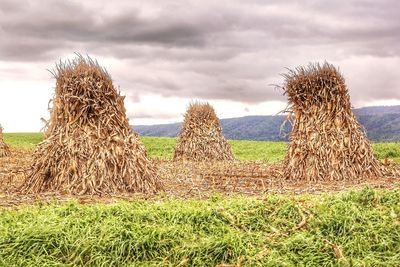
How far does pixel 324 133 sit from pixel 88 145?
7006mm

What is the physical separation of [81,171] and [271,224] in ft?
18.8

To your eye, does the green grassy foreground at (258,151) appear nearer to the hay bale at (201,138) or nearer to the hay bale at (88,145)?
the hay bale at (201,138)

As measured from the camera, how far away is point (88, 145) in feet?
42.7

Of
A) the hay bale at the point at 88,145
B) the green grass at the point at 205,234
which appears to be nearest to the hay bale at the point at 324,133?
the hay bale at the point at 88,145

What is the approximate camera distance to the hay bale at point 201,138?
2648cm

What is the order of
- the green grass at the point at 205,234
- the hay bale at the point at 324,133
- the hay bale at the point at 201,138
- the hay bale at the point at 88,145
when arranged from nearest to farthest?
the green grass at the point at 205,234, the hay bale at the point at 88,145, the hay bale at the point at 324,133, the hay bale at the point at 201,138

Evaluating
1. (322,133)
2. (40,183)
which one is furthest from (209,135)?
(40,183)

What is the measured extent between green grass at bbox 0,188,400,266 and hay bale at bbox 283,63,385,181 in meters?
6.17

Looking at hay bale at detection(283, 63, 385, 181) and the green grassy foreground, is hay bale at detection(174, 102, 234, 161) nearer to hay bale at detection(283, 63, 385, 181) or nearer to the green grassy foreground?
the green grassy foreground

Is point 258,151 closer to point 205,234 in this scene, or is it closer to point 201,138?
point 201,138

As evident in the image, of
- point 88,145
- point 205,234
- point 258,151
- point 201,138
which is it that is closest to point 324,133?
point 88,145

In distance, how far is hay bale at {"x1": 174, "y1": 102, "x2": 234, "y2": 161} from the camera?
26484mm

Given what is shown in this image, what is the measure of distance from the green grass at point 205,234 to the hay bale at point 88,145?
3.38 metres

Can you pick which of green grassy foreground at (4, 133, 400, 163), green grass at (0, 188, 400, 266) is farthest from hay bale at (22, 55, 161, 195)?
green grassy foreground at (4, 133, 400, 163)
